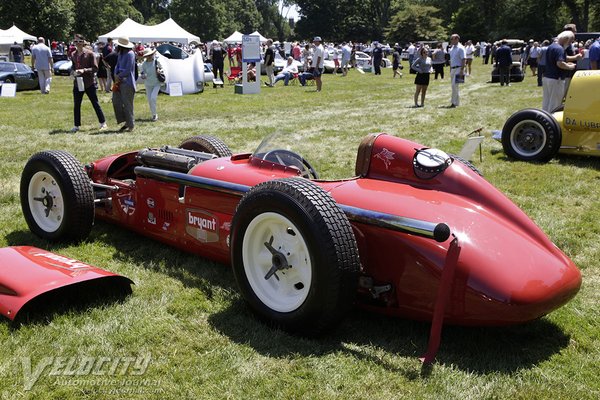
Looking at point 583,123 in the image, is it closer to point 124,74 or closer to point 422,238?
point 422,238

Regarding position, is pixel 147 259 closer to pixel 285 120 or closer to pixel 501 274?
pixel 501 274

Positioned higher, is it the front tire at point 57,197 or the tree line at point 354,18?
the tree line at point 354,18

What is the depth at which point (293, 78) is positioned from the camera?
25984mm

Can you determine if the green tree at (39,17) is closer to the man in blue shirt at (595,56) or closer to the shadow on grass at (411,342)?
the man in blue shirt at (595,56)

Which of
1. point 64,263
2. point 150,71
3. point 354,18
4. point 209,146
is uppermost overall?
point 354,18

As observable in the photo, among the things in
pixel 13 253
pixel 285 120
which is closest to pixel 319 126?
pixel 285 120

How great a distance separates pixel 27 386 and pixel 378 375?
6.00 feet

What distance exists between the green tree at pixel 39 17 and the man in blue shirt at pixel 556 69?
4895 cm

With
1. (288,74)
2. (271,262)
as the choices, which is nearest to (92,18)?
(288,74)

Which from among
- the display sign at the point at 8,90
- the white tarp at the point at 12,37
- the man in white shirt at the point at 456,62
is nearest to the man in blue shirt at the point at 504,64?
the man in white shirt at the point at 456,62

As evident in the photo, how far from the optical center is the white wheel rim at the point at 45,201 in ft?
17.6

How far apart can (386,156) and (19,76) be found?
68.0ft

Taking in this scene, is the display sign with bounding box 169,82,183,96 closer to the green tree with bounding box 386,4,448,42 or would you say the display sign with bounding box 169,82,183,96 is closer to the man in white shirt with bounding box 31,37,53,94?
the man in white shirt with bounding box 31,37,53,94

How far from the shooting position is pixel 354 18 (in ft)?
291
